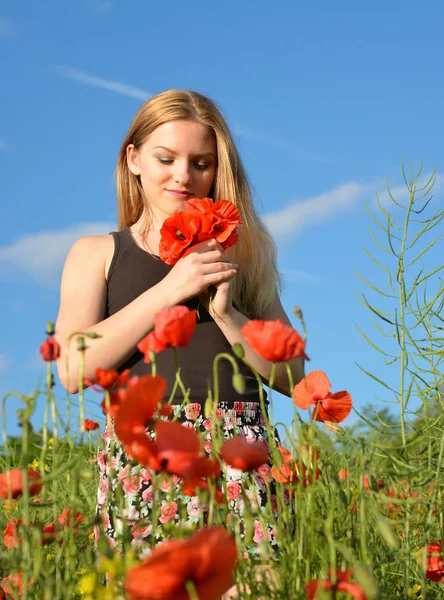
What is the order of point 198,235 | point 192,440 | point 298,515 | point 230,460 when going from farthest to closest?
point 198,235 < point 298,515 < point 230,460 < point 192,440

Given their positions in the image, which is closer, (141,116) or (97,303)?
(97,303)

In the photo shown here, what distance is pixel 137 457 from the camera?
81 centimetres

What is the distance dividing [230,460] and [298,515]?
0.81ft

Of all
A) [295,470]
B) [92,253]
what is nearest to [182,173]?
[92,253]

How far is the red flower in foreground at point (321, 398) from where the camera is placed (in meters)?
1.29

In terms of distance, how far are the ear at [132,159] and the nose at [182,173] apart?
0.26 metres

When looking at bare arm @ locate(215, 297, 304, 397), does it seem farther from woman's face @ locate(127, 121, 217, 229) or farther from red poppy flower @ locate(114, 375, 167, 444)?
red poppy flower @ locate(114, 375, 167, 444)

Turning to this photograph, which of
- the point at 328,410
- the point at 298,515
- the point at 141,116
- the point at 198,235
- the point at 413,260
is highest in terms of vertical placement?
the point at 141,116

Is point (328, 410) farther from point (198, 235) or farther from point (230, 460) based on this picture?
point (198, 235)

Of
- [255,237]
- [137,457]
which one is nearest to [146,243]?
[255,237]

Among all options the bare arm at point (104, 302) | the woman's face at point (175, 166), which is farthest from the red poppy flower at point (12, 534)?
the woman's face at point (175, 166)

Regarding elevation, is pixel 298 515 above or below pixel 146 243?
below

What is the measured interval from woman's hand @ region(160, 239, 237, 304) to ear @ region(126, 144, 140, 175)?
2.10ft

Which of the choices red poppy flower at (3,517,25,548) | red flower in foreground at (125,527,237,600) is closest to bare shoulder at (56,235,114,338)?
red poppy flower at (3,517,25,548)
